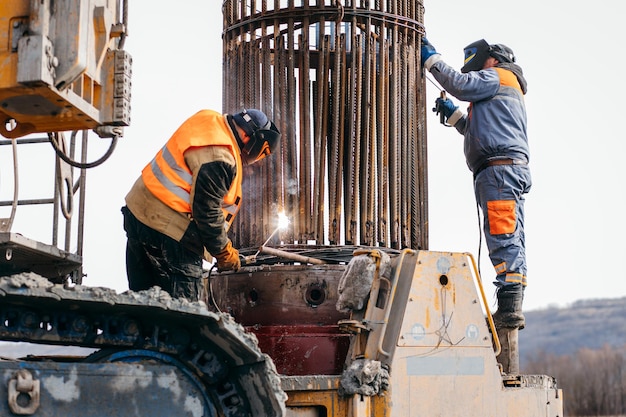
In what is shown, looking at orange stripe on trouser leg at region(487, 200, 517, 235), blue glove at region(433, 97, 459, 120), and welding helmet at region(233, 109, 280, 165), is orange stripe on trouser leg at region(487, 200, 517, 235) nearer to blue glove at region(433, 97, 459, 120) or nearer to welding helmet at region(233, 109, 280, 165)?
blue glove at region(433, 97, 459, 120)

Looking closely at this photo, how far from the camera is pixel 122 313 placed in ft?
16.5

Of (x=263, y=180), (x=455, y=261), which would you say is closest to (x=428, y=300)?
(x=455, y=261)

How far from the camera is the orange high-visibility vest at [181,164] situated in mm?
6484

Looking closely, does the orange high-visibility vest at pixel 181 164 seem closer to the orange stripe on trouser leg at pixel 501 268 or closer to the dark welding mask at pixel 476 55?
the orange stripe on trouser leg at pixel 501 268

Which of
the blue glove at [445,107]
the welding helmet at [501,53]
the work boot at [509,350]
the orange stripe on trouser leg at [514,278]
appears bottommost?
the work boot at [509,350]

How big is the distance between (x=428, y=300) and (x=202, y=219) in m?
1.49

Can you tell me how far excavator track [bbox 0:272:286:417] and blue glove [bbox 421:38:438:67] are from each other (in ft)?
13.9

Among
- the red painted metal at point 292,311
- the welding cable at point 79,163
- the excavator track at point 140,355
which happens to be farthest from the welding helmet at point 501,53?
the excavator track at point 140,355

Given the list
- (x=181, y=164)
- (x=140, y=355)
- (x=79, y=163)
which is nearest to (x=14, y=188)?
(x=79, y=163)

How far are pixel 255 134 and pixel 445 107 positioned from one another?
7.65 feet

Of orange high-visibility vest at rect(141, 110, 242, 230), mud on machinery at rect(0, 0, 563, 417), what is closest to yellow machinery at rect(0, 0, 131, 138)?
mud on machinery at rect(0, 0, 563, 417)

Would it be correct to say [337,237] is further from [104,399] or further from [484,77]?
[104,399]

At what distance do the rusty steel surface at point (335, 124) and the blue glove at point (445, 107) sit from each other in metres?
0.26

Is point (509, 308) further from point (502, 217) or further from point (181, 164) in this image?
point (181, 164)
